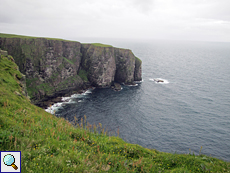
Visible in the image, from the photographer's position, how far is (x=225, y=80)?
97562 mm

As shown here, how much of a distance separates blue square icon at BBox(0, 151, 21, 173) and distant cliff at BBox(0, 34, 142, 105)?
63059 millimetres

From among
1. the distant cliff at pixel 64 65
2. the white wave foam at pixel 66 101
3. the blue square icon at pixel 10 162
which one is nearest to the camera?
the blue square icon at pixel 10 162

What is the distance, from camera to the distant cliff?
69.0 meters

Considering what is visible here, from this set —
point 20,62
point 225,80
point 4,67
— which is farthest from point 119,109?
point 225,80

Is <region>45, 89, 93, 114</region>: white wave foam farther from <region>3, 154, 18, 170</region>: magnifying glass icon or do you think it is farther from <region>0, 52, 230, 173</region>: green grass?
<region>3, 154, 18, 170</region>: magnifying glass icon

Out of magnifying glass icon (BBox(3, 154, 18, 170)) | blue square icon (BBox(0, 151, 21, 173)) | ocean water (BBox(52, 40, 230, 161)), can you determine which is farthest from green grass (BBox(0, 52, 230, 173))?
ocean water (BBox(52, 40, 230, 161))

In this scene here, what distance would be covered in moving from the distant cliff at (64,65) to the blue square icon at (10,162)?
63.1 m

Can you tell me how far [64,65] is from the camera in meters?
83.6

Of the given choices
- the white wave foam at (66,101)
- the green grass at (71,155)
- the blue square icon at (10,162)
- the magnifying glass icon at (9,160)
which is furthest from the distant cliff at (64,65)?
the magnifying glass icon at (9,160)

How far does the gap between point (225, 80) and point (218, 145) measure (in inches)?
3005

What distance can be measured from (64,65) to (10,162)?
8333cm

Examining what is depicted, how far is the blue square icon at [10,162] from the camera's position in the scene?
18.1 feet

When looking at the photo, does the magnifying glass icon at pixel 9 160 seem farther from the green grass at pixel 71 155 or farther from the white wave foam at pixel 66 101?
the white wave foam at pixel 66 101

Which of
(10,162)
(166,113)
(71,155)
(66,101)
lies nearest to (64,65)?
(66,101)
